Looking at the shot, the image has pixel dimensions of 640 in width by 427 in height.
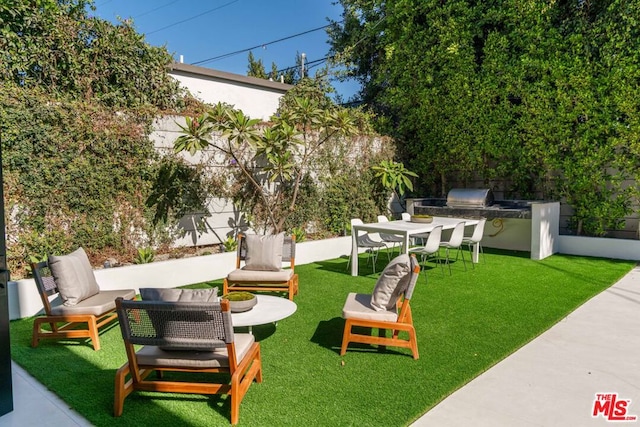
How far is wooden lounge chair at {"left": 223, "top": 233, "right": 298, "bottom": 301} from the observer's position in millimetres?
5395

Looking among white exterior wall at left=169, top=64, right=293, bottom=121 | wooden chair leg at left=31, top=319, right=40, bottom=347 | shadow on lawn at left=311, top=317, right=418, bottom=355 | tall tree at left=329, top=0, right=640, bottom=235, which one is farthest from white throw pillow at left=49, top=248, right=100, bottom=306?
tall tree at left=329, top=0, right=640, bottom=235

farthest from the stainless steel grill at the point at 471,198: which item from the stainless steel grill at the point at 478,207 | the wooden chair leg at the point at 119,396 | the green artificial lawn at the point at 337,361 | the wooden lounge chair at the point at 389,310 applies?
the wooden chair leg at the point at 119,396

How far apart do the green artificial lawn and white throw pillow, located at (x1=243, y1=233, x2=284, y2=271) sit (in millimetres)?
582

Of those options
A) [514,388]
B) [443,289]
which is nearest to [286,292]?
[443,289]

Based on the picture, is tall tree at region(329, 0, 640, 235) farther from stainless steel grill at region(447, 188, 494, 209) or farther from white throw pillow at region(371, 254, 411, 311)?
white throw pillow at region(371, 254, 411, 311)

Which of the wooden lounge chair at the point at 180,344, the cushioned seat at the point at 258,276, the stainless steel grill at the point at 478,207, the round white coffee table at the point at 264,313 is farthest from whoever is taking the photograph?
the stainless steel grill at the point at 478,207

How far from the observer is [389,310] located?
3729mm

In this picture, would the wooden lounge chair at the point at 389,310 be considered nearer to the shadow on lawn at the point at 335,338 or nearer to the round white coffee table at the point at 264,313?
the shadow on lawn at the point at 335,338

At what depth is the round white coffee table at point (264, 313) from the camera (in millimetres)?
3473

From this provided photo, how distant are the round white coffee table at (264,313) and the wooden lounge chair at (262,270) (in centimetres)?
124

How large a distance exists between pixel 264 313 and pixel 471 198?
6201mm

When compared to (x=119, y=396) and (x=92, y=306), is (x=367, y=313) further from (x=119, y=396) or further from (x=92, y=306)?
(x=92, y=306)

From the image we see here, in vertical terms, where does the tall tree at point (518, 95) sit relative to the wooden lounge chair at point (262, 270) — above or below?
above

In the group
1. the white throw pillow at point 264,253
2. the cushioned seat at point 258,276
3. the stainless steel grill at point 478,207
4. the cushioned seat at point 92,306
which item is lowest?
the cushioned seat at point 258,276
